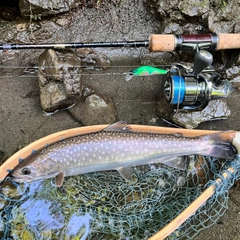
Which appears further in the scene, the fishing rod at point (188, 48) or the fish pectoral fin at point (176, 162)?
the fishing rod at point (188, 48)

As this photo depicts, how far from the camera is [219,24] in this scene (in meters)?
3.71

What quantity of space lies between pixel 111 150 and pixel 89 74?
1.05m

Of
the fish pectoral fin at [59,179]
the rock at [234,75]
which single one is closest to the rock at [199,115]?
the rock at [234,75]

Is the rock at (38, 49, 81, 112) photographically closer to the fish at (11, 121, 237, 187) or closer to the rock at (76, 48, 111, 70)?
the rock at (76, 48, 111, 70)

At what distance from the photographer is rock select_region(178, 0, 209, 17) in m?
3.74

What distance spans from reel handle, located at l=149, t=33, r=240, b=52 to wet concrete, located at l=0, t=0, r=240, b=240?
1.74 ft

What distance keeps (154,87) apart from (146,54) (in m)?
0.35

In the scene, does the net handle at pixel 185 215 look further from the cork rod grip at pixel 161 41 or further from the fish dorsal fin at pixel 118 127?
the cork rod grip at pixel 161 41

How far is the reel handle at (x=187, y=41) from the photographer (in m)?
3.32

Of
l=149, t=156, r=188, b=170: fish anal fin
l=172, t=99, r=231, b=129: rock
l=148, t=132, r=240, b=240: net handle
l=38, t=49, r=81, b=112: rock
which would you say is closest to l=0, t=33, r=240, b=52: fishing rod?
l=38, t=49, r=81, b=112: rock

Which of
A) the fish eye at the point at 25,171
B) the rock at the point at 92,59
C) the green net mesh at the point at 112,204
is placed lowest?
the green net mesh at the point at 112,204

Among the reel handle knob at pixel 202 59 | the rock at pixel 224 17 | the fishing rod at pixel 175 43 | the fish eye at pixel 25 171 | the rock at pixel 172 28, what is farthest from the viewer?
the rock at pixel 172 28

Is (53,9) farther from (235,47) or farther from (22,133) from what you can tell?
(235,47)

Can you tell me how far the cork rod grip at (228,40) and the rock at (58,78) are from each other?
1278 millimetres
